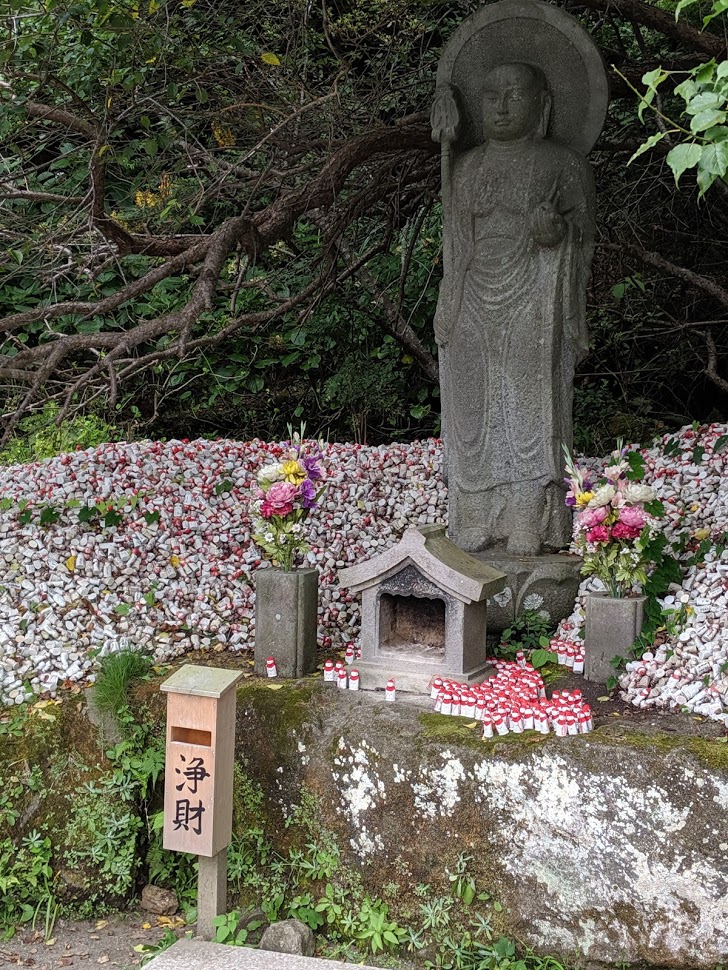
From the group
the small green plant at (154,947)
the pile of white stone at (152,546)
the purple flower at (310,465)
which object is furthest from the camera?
the pile of white stone at (152,546)

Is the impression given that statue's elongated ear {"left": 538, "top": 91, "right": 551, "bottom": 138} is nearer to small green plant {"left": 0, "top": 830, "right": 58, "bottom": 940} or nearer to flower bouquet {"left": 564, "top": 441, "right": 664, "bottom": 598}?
flower bouquet {"left": 564, "top": 441, "right": 664, "bottom": 598}

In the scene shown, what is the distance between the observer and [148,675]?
14.3 ft

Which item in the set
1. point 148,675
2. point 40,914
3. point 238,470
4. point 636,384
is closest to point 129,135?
point 238,470

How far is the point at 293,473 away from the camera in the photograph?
4.47m

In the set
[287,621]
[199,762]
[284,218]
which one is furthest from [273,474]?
[284,218]

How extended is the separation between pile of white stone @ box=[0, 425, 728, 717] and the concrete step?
1.49m

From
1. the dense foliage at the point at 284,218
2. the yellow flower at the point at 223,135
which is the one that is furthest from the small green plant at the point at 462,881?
the yellow flower at the point at 223,135

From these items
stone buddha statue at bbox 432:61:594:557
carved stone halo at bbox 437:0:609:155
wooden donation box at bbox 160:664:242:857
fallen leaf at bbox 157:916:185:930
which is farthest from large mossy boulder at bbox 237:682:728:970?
carved stone halo at bbox 437:0:609:155

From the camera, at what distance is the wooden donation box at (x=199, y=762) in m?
3.45

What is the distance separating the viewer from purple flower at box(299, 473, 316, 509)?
→ 4.48 m

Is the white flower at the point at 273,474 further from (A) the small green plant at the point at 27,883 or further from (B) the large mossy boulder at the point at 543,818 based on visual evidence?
(A) the small green plant at the point at 27,883

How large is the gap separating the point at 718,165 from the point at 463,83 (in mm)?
3625

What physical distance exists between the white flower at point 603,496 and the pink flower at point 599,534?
9 centimetres

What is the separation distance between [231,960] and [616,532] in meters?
2.13
